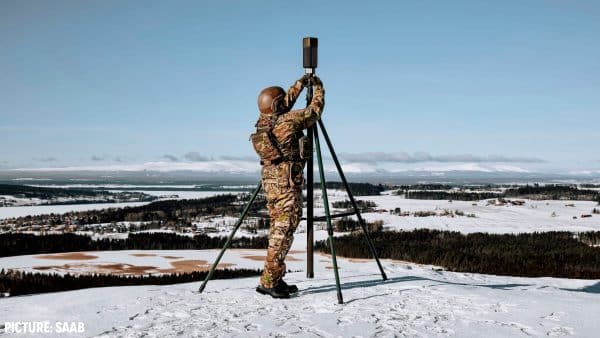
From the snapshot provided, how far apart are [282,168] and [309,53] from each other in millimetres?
1846

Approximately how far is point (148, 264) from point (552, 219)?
2251 cm

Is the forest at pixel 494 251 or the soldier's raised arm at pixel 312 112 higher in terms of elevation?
the soldier's raised arm at pixel 312 112

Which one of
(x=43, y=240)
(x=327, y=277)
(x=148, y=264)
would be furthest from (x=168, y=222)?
(x=327, y=277)

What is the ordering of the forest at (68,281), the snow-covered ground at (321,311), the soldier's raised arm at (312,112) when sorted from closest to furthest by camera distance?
the snow-covered ground at (321,311)
the soldier's raised arm at (312,112)
the forest at (68,281)

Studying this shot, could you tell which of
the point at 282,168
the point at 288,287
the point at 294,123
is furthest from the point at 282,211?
the point at 294,123

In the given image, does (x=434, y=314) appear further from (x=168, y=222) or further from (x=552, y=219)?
(x=552, y=219)

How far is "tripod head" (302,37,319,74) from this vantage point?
23.8ft

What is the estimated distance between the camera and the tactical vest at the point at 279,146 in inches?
257

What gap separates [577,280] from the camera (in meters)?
11.1

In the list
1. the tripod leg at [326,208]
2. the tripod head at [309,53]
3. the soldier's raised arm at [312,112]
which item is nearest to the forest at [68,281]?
the tripod leg at [326,208]


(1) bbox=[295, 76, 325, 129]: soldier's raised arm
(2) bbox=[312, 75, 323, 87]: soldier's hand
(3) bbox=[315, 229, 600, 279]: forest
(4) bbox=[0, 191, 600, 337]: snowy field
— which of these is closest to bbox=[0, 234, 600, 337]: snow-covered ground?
(4) bbox=[0, 191, 600, 337]: snowy field

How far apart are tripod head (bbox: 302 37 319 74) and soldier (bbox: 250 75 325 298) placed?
1.92 ft

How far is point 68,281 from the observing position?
807cm

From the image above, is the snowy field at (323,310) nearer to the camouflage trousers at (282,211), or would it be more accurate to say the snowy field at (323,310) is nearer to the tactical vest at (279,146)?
the camouflage trousers at (282,211)
